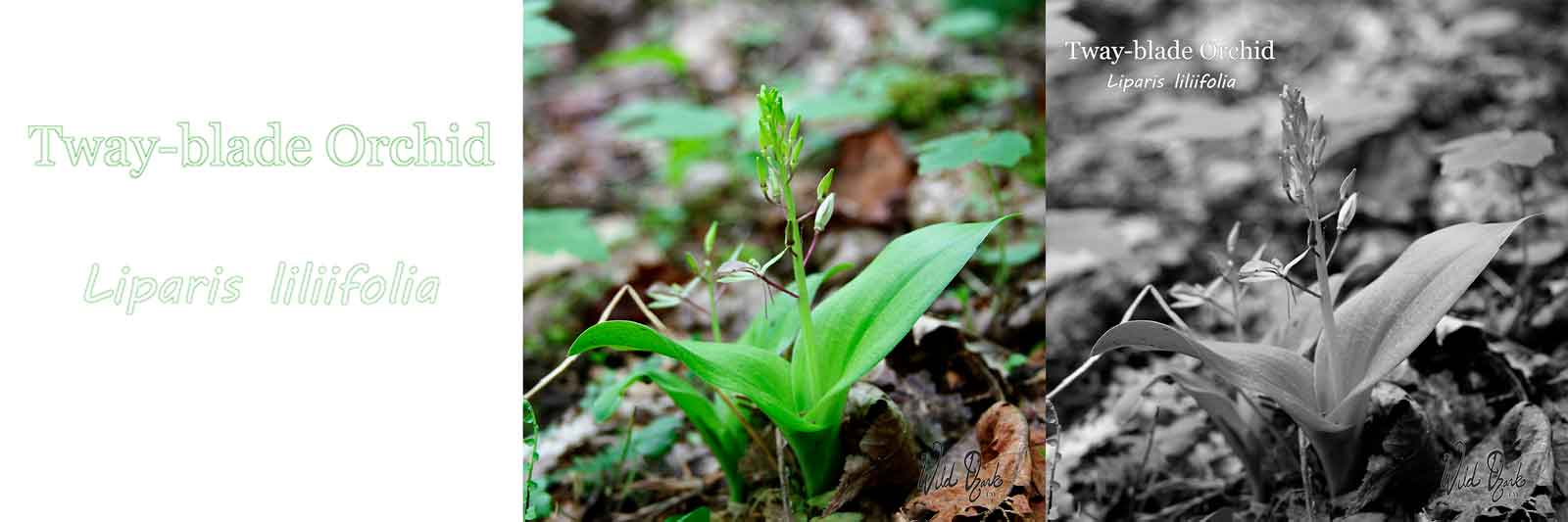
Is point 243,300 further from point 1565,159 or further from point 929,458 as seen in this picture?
point 1565,159

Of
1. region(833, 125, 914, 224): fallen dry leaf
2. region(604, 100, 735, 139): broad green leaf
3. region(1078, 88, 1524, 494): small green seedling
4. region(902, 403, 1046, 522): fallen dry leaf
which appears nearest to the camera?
region(1078, 88, 1524, 494): small green seedling

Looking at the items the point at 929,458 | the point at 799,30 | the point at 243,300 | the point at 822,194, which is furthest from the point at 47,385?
the point at 799,30

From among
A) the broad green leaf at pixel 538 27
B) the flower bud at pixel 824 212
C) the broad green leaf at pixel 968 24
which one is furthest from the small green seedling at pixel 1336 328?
the broad green leaf at pixel 968 24

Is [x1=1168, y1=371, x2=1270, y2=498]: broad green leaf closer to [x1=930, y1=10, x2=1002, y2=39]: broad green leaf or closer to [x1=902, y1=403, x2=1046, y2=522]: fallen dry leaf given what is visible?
[x1=902, y1=403, x2=1046, y2=522]: fallen dry leaf

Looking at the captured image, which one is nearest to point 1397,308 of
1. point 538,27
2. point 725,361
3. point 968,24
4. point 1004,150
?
point 1004,150

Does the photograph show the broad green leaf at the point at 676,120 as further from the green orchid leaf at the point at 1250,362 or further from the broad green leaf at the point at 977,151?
the green orchid leaf at the point at 1250,362

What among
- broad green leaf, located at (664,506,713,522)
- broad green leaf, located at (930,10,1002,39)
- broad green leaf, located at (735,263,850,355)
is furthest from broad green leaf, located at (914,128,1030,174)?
broad green leaf, located at (930,10,1002,39)
